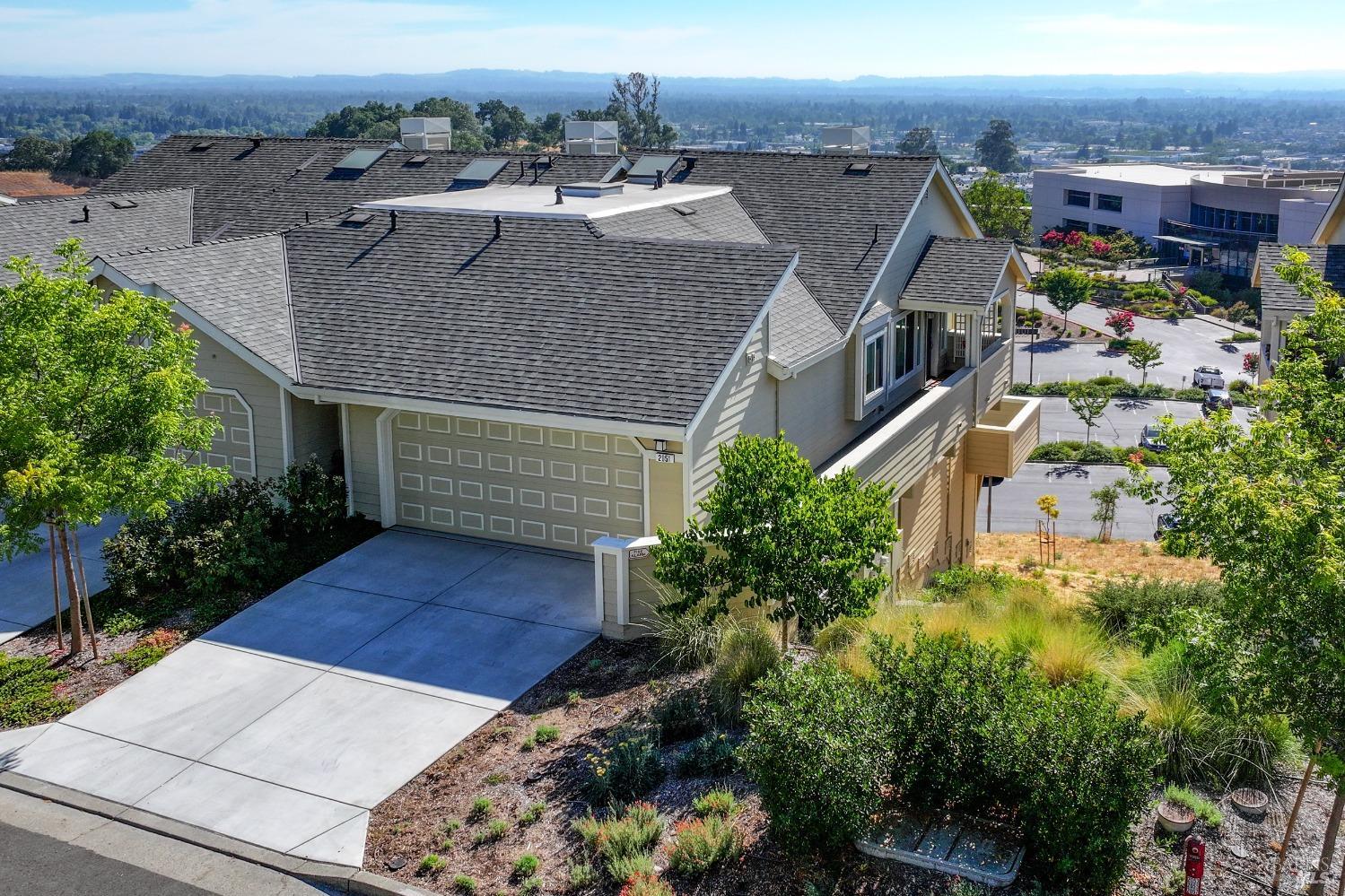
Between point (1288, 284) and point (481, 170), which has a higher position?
point (481, 170)

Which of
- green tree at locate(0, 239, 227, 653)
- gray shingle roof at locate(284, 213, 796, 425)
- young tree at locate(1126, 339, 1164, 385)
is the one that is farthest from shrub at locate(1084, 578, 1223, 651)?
young tree at locate(1126, 339, 1164, 385)

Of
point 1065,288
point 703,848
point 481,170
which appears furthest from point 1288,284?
point 1065,288

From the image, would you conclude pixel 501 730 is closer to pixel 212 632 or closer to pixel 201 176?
pixel 212 632

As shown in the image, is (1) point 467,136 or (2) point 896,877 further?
(1) point 467,136

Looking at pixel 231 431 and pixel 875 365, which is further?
pixel 875 365

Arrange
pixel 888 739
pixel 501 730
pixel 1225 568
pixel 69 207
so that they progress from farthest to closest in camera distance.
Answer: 1. pixel 69 207
2. pixel 501 730
3. pixel 888 739
4. pixel 1225 568

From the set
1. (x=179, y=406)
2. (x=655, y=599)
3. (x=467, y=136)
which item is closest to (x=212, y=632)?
(x=179, y=406)

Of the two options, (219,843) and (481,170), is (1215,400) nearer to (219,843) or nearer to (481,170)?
(481,170)
